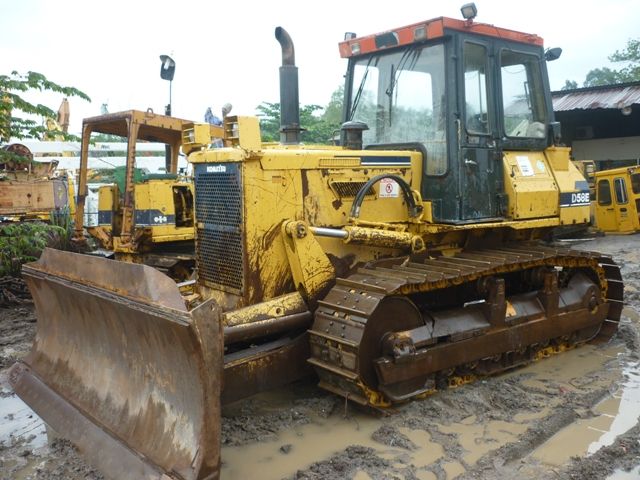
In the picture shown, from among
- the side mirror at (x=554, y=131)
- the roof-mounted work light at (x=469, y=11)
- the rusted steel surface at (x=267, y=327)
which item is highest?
the roof-mounted work light at (x=469, y=11)

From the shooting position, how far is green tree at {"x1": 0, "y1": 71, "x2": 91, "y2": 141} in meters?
6.94

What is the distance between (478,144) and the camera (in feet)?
17.4

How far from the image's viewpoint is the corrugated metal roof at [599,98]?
15172 mm

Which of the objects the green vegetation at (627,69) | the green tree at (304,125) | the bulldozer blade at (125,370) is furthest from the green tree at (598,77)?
the bulldozer blade at (125,370)

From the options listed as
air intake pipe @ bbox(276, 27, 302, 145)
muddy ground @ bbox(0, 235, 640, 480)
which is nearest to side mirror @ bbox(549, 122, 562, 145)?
muddy ground @ bbox(0, 235, 640, 480)

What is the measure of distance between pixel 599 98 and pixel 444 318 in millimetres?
13698

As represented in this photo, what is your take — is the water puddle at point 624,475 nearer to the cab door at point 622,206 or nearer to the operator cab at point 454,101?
the operator cab at point 454,101

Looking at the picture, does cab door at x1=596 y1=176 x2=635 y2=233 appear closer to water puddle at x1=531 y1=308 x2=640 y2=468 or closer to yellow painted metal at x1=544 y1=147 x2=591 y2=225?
yellow painted metal at x1=544 y1=147 x2=591 y2=225

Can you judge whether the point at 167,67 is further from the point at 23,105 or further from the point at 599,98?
the point at 599,98

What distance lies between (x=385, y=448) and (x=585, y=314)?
9.62ft

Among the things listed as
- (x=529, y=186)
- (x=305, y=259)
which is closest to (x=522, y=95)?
(x=529, y=186)

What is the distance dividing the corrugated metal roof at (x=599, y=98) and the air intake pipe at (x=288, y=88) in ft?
37.1

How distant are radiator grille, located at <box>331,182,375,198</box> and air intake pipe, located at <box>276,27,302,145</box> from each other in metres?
0.77

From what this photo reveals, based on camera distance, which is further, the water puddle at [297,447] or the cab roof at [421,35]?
the cab roof at [421,35]
